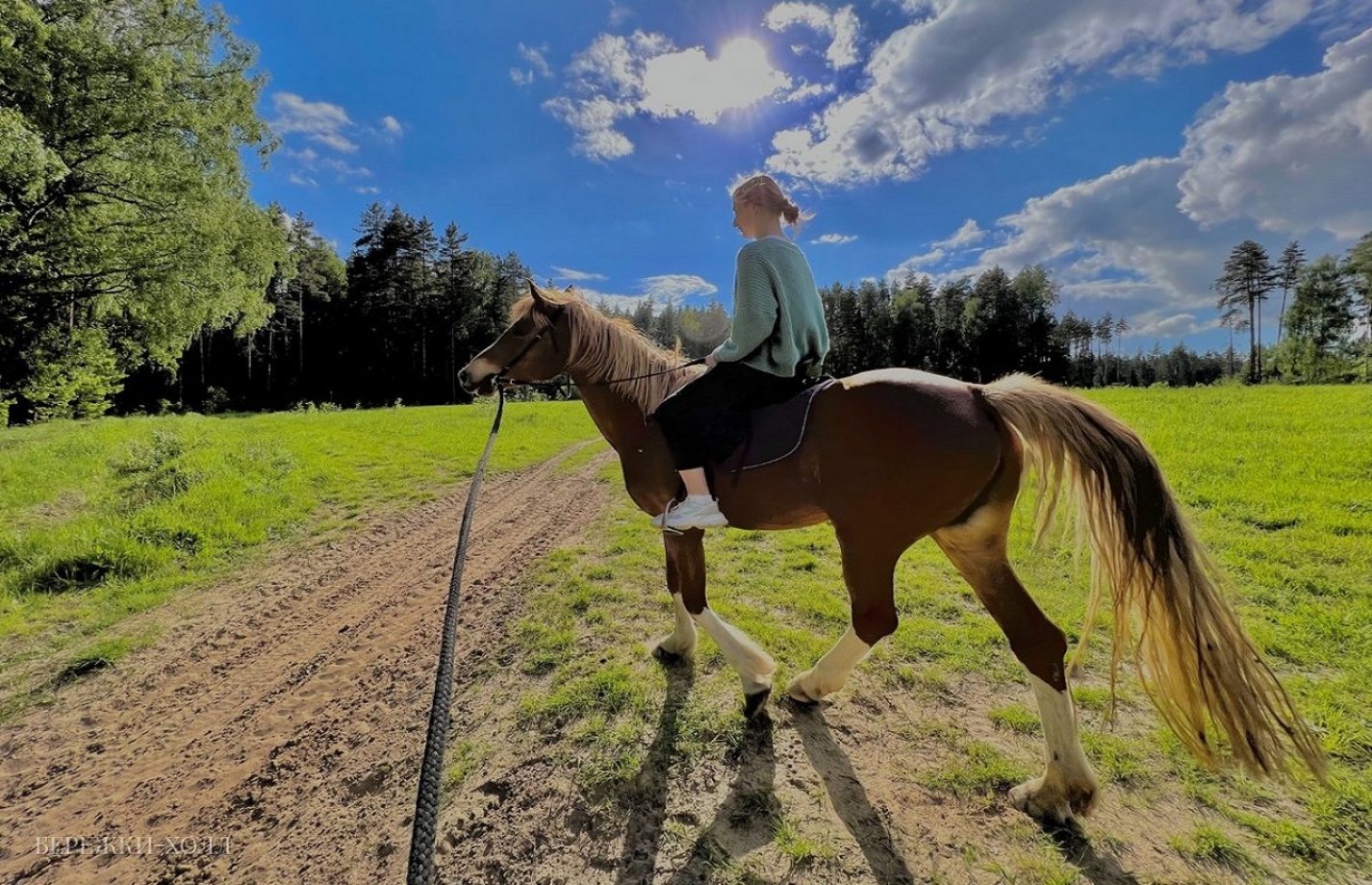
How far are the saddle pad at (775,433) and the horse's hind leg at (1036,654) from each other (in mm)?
961

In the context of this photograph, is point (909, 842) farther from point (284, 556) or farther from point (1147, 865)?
point (284, 556)

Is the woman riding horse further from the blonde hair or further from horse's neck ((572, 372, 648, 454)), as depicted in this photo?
horse's neck ((572, 372, 648, 454))

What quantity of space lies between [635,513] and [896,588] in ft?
14.2

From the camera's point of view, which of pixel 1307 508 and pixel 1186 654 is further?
pixel 1307 508

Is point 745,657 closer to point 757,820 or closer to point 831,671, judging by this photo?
point 831,671

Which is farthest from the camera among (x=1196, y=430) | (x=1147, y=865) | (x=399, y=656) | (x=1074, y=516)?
(x=1196, y=430)

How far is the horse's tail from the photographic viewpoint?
7.47ft

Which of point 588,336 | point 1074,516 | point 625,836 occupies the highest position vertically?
point 588,336

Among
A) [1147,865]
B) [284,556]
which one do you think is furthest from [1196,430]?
[284,556]

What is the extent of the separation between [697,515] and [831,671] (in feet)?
4.24

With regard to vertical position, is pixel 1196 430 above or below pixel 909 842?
above

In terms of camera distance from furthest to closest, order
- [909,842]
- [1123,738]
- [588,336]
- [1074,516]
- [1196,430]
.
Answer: [1196,430] < [588,336] < [1123,738] < [1074,516] < [909,842]

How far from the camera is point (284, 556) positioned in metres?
6.34

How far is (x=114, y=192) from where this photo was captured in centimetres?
1335
